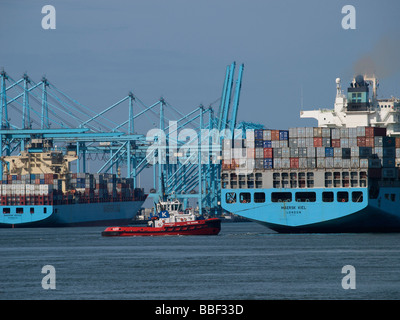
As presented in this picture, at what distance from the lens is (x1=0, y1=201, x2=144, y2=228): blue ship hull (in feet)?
360

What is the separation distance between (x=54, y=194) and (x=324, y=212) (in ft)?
164

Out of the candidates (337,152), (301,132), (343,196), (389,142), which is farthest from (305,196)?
(389,142)

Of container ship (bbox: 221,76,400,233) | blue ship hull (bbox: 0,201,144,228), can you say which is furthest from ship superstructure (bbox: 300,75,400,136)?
blue ship hull (bbox: 0,201,144,228)

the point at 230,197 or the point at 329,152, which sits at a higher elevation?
the point at 329,152

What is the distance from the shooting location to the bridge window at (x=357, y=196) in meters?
68.6

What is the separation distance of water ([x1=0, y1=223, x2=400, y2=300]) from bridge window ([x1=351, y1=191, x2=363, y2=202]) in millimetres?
2896

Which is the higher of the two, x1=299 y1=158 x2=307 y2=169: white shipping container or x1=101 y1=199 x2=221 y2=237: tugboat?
x1=299 y1=158 x2=307 y2=169: white shipping container

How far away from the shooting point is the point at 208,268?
4691 cm

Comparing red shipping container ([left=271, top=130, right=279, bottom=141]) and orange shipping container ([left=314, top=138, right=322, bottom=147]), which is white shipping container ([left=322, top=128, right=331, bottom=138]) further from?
red shipping container ([left=271, top=130, right=279, bottom=141])

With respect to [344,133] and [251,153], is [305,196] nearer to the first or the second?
[251,153]

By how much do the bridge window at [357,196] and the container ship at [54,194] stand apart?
5013 cm

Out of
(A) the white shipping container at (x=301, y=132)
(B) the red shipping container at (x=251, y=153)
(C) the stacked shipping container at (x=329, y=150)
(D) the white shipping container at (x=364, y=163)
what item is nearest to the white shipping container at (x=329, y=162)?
(C) the stacked shipping container at (x=329, y=150)

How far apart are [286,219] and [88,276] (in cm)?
2887

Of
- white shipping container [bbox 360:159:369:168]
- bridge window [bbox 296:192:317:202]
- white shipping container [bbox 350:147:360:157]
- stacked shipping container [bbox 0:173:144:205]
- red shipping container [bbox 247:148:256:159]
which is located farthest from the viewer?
stacked shipping container [bbox 0:173:144:205]
